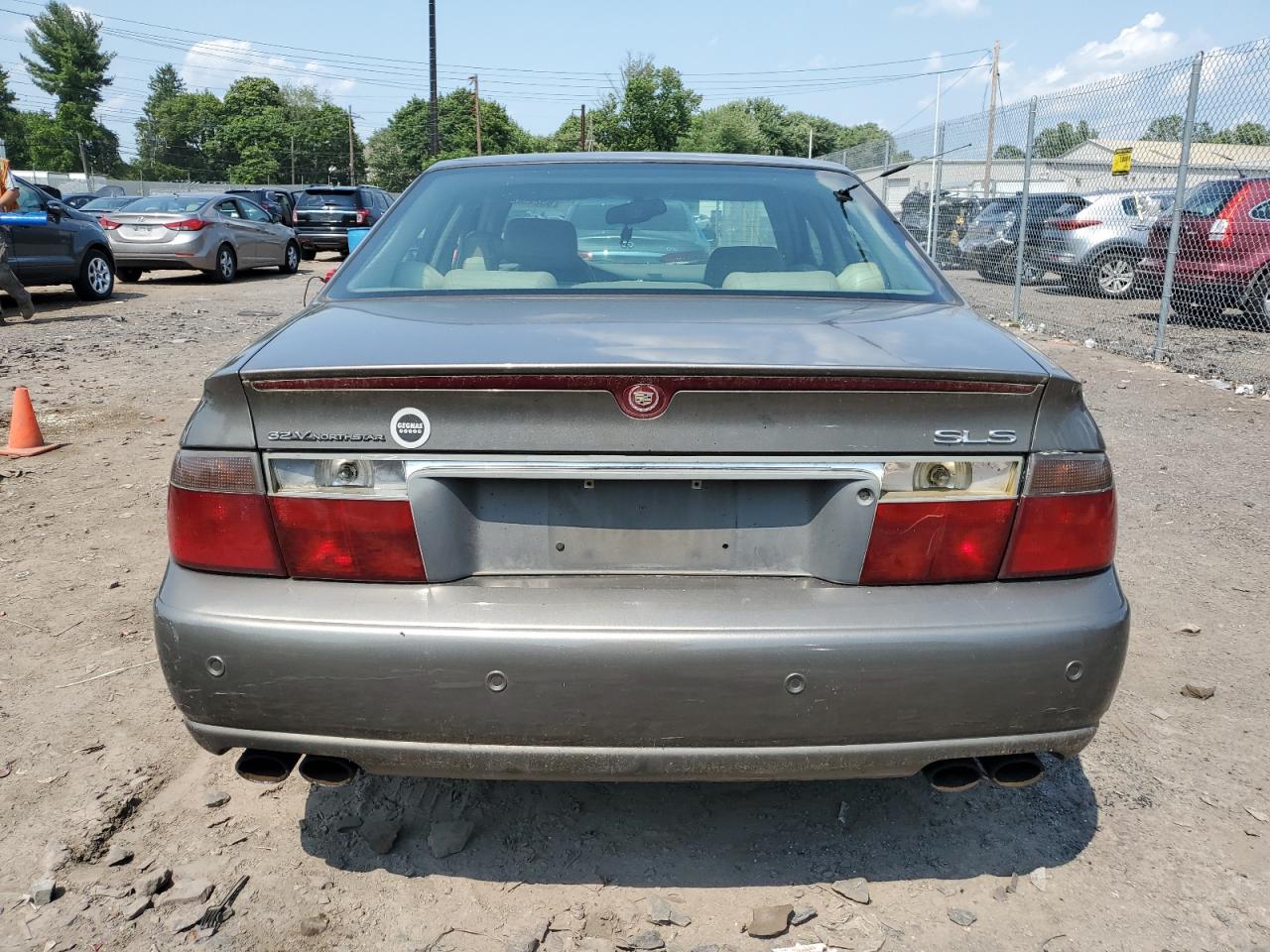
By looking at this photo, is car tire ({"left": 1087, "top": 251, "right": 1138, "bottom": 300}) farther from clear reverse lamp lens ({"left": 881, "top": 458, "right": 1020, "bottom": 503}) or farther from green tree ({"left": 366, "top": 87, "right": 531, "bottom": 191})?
green tree ({"left": 366, "top": 87, "right": 531, "bottom": 191})

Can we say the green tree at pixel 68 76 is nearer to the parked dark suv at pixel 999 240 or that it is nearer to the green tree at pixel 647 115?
the green tree at pixel 647 115

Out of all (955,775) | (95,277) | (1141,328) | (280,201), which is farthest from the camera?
(280,201)

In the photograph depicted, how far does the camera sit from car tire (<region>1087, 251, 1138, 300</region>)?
14523mm

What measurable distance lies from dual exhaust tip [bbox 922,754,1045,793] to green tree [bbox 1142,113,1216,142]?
28.4 feet

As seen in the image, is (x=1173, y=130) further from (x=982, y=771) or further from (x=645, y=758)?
(x=645, y=758)

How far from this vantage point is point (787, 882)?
240cm

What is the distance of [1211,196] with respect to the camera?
425 inches

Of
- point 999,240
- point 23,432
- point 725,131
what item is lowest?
point 23,432

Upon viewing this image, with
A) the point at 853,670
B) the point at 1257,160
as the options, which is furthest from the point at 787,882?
the point at 1257,160

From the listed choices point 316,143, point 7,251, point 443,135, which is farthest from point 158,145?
point 7,251

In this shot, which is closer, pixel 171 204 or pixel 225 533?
pixel 225 533

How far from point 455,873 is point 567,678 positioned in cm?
80

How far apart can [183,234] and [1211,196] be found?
48.3 ft

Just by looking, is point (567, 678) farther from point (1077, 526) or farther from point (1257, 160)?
point (1257, 160)
